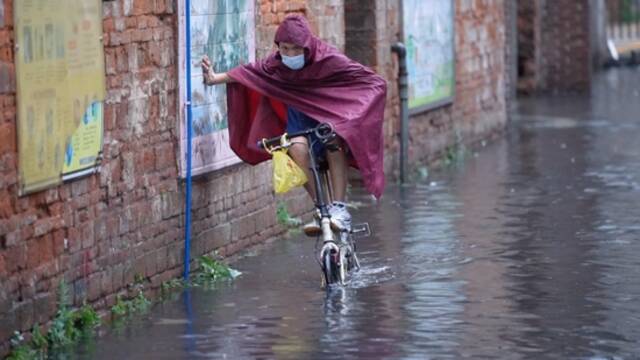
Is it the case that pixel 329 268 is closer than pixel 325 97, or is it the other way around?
pixel 329 268

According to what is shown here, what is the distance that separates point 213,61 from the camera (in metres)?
12.0

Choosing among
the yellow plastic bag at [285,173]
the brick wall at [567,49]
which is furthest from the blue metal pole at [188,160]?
the brick wall at [567,49]

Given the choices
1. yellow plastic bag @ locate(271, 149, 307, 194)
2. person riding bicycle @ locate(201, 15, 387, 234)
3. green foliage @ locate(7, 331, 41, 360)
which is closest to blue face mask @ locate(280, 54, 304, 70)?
person riding bicycle @ locate(201, 15, 387, 234)

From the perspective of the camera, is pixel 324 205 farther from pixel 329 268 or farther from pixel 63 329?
pixel 63 329

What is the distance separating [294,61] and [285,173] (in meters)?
0.68

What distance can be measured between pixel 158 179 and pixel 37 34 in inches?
81.6

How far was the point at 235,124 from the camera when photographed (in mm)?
11633

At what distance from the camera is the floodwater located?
9.15 m

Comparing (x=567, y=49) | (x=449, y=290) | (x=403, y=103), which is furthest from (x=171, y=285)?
(x=567, y=49)

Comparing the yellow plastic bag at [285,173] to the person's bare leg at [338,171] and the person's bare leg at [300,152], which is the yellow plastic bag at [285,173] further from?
the person's bare leg at [338,171]

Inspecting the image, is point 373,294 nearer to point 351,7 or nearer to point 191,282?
point 191,282

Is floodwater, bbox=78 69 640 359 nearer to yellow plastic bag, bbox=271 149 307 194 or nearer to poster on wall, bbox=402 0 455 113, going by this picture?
yellow plastic bag, bbox=271 149 307 194

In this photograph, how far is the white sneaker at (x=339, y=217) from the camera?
434 inches

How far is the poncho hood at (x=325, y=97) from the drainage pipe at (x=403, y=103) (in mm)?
5564
